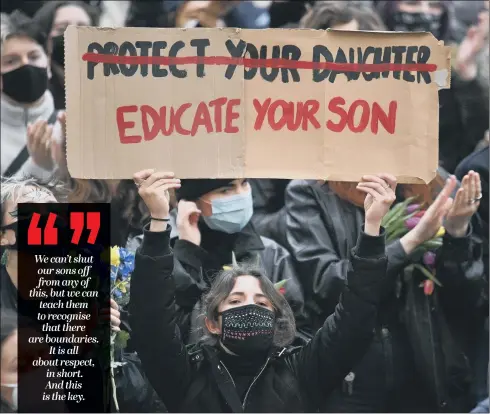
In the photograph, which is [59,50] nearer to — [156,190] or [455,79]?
[156,190]

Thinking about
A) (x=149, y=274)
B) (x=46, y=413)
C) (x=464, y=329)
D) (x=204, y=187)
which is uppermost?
(x=204, y=187)

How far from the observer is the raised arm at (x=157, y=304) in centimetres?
538

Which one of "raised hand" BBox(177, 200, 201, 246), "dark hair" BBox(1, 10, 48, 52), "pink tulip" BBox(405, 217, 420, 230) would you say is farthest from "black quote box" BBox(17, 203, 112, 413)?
"pink tulip" BBox(405, 217, 420, 230)

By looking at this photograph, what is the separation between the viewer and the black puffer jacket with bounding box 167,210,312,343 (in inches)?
219

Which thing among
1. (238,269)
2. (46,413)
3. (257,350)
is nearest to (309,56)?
(238,269)

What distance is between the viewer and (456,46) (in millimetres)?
5699

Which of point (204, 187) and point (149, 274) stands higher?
point (204, 187)

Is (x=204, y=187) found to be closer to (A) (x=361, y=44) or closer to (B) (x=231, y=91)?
(B) (x=231, y=91)

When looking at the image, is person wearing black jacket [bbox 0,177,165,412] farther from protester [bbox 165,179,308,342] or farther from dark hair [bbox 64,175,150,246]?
protester [bbox 165,179,308,342]

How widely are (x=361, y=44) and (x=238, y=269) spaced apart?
137cm

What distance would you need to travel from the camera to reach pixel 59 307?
224 inches

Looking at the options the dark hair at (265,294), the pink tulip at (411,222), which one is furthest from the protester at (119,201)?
the pink tulip at (411,222)

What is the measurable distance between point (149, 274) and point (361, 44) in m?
1.65

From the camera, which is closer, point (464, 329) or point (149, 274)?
point (149, 274)
